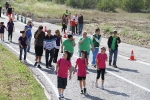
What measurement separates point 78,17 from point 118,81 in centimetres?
1621

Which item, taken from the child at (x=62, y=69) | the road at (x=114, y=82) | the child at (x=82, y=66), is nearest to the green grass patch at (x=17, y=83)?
the road at (x=114, y=82)

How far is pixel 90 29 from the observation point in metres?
33.7

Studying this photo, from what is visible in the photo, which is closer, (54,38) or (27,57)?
(54,38)

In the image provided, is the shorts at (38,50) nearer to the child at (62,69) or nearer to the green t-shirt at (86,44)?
the green t-shirt at (86,44)

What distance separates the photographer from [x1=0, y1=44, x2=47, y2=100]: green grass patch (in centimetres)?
1110

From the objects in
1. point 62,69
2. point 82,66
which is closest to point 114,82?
point 82,66

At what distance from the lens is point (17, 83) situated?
12.7m

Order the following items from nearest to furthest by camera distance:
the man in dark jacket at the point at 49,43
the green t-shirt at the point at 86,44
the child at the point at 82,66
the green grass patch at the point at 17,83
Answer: the green grass patch at the point at 17,83
the child at the point at 82,66
the green t-shirt at the point at 86,44
the man in dark jacket at the point at 49,43

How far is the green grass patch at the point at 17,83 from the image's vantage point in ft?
36.4

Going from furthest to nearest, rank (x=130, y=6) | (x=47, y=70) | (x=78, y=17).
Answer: (x=130, y=6) → (x=78, y=17) → (x=47, y=70)

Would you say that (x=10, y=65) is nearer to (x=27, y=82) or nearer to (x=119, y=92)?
(x=27, y=82)

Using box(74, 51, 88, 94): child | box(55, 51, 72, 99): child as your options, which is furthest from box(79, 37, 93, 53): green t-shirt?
box(55, 51, 72, 99): child

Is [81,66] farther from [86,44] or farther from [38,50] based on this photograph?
[38,50]

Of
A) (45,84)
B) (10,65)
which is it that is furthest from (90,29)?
(45,84)
